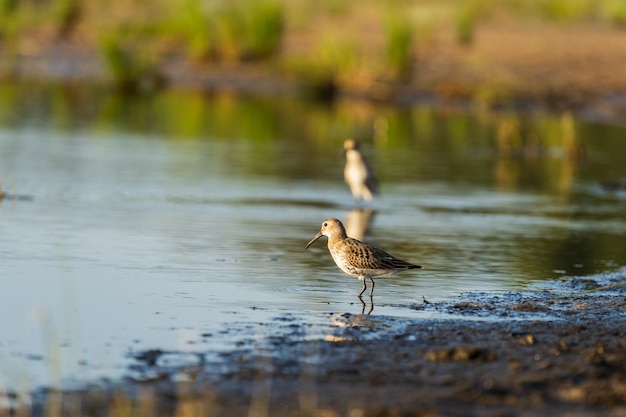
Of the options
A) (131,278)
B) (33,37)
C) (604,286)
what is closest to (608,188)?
(604,286)

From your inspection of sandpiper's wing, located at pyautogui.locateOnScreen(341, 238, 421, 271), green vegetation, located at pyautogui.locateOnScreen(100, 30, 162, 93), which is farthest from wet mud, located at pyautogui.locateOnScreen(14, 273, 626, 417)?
green vegetation, located at pyautogui.locateOnScreen(100, 30, 162, 93)

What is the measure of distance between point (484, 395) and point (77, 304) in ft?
11.5

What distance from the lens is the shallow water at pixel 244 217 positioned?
9.19 meters

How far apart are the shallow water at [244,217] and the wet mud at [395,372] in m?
0.30

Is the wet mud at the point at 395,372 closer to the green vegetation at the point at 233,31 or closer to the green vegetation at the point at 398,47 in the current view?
the green vegetation at the point at 398,47

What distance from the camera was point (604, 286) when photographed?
449 inches

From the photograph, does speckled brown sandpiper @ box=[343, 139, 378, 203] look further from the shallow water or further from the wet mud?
the wet mud

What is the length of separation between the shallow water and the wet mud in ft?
0.99

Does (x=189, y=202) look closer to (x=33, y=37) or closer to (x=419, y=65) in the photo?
(x=419, y=65)

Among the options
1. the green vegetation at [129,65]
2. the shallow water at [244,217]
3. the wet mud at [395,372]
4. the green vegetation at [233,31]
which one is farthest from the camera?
the green vegetation at [233,31]

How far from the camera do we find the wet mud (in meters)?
6.91

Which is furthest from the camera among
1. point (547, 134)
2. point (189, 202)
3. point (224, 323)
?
point (547, 134)

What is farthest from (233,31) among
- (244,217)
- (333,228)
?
(333,228)

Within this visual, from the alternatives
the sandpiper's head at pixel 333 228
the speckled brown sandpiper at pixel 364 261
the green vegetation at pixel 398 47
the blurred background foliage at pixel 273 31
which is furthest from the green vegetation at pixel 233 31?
the speckled brown sandpiper at pixel 364 261
